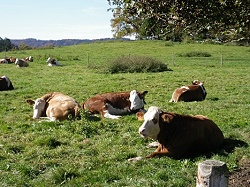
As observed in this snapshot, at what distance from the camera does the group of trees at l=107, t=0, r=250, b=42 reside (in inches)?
168

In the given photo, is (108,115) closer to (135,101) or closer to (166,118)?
(135,101)

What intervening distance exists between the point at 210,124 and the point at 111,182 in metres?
2.59

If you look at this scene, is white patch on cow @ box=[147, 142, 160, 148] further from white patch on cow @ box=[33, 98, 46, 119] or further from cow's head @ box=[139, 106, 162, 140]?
white patch on cow @ box=[33, 98, 46, 119]

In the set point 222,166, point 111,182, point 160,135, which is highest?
point 222,166

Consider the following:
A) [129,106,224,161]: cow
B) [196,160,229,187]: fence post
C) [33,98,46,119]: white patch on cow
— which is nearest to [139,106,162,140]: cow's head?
[129,106,224,161]: cow

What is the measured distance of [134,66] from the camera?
2655 cm

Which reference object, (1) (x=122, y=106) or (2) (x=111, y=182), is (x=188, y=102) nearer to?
(1) (x=122, y=106)

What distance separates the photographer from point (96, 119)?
10617 mm

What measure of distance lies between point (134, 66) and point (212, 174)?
23.2 metres

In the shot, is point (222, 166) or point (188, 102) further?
point (188, 102)

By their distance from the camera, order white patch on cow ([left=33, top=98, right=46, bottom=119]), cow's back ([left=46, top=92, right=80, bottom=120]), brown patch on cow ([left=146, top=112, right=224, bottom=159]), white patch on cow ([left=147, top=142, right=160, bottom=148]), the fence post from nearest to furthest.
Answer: the fence post, brown patch on cow ([left=146, top=112, right=224, bottom=159]), white patch on cow ([left=147, top=142, right=160, bottom=148]), cow's back ([left=46, top=92, right=80, bottom=120]), white patch on cow ([left=33, top=98, right=46, bottom=119])

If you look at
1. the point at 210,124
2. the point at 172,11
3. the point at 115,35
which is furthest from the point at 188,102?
the point at 115,35

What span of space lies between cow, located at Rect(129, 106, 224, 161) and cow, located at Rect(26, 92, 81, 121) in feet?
12.3

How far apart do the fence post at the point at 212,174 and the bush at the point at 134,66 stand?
2263 cm
